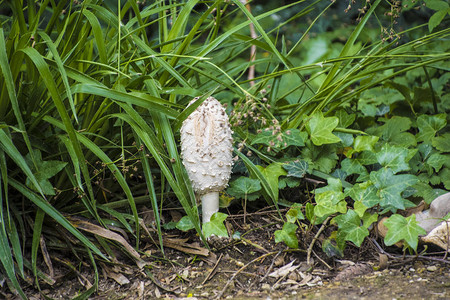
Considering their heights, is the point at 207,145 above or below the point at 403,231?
above

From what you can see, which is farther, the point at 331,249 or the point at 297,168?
the point at 297,168

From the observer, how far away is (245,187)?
Result: 5.96 feet

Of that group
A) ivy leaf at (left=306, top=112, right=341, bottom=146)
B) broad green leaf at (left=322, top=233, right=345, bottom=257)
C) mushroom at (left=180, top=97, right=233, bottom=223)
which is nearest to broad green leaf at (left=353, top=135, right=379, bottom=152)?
ivy leaf at (left=306, top=112, right=341, bottom=146)

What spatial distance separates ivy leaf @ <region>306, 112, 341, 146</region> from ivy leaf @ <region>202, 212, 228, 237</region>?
21.0 inches

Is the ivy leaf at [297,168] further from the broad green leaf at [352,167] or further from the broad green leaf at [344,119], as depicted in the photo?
the broad green leaf at [344,119]

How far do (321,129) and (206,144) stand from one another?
0.57 m

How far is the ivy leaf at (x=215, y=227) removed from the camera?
1647 mm

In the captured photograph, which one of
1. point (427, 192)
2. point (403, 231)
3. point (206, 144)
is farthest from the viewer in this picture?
point (427, 192)

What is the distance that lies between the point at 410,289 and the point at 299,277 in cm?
35

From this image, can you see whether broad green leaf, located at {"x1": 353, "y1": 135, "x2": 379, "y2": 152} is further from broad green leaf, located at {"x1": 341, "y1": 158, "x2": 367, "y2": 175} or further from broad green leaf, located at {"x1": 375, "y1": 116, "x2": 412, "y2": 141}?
broad green leaf, located at {"x1": 375, "y1": 116, "x2": 412, "y2": 141}

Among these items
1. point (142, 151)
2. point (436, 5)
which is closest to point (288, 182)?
point (142, 151)

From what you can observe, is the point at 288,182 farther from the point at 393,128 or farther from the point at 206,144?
the point at 393,128

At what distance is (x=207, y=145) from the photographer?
5.29 ft

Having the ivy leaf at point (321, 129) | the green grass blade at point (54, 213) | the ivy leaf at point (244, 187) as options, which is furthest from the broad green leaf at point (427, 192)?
the green grass blade at point (54, 213)
